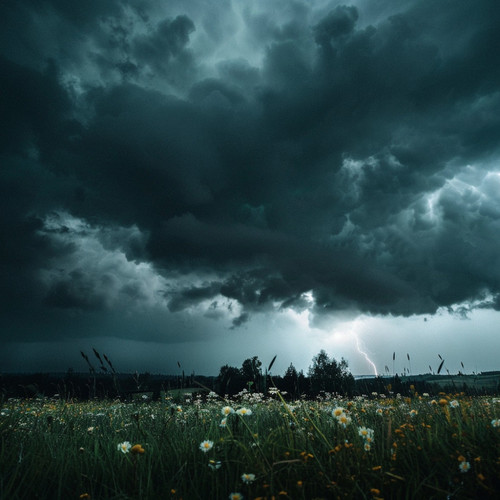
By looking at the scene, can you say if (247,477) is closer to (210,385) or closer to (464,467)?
(464,467)

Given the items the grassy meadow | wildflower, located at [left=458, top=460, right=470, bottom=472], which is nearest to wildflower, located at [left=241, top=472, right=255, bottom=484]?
the grassy meadow

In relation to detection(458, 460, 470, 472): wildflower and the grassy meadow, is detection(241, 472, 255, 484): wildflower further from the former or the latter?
detection(458, 460, 470, 472): wildflower

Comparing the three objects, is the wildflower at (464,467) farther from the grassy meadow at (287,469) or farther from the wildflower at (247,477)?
the wildflower at (247,477)

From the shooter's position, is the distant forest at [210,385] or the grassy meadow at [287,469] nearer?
the grassy meadow at [287,469]

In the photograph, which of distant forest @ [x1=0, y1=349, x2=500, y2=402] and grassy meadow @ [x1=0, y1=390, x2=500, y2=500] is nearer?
grassy meadow @ [x1=0, y1=390, x2=500, y2=500]

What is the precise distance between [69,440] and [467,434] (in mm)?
5051

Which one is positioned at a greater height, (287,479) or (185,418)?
(287,479)

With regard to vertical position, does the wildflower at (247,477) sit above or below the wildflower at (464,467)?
below

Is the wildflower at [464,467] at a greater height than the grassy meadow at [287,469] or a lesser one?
greater

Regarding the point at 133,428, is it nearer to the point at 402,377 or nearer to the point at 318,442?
the point at 318,442

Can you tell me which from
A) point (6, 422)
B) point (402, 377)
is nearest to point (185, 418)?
point (6, 422)

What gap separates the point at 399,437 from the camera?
3309 mm

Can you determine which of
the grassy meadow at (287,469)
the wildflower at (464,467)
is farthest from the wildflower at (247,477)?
the wildflower at (464,467)

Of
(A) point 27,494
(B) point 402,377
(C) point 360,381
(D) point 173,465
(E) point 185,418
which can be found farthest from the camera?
(C) point 360,381
